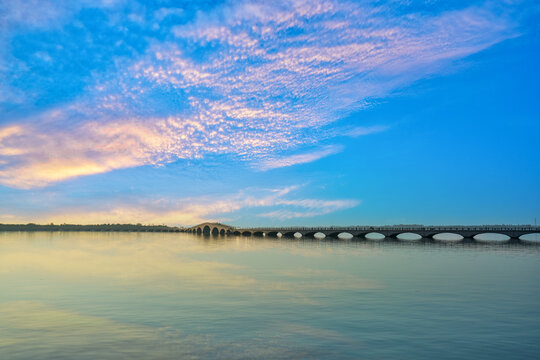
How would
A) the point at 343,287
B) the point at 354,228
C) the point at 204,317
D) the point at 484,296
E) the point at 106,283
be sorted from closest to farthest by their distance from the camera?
the point at 204,317
the point at 484,296
the point at 343,287
the point at 106,283
the point at 354,228

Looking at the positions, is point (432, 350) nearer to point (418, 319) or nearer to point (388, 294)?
point (418, 319)

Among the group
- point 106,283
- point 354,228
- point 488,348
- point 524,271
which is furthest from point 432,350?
point 354,228

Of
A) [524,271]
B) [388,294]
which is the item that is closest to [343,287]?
[388,294]

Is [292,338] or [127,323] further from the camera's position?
[127,323]

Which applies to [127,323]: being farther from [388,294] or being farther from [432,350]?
[388,294]

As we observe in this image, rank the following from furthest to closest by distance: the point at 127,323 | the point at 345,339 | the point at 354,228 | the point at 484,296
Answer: the point at 354,228, the point at 484,296, the point at 127,323, the point at 345,339

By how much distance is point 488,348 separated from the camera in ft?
58.0

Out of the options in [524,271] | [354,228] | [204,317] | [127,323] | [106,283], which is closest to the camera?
[127,323]

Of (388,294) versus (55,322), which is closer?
(55,322)

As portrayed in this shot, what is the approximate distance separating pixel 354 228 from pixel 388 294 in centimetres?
14248

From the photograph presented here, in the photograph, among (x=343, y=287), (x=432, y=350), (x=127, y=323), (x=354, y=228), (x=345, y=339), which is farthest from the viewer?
(x=354, y=228)

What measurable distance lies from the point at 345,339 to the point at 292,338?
254 cm

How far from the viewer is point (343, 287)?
1382 inches

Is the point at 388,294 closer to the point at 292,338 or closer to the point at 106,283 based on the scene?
the point at 292,338
